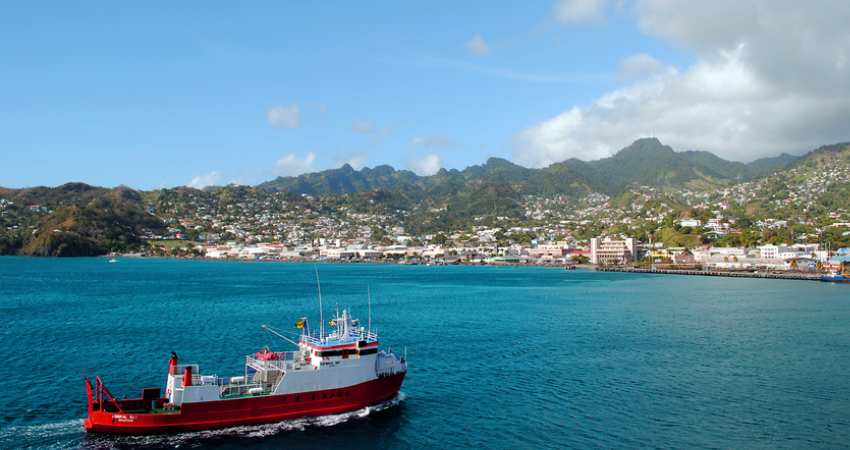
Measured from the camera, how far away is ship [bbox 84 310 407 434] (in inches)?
984

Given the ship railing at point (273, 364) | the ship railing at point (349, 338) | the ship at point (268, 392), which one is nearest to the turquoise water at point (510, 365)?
the ship at point (268, 392)

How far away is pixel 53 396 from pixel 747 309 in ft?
206

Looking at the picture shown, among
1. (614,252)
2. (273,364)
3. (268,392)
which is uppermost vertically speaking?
(614,252)

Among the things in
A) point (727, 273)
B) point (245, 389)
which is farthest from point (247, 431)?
point (727, 273)

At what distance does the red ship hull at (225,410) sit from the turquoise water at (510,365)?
0.53 metres

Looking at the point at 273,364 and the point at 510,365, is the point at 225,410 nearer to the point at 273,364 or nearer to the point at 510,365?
the point at 273,364

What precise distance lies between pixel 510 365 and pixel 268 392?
16409 mm

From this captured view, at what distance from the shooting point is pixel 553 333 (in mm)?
49969

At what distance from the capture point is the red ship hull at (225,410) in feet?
81.0

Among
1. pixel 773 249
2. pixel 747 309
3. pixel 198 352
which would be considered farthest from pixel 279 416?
pixel 773 249

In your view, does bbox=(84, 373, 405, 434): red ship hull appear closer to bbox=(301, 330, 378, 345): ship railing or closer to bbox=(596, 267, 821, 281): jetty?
bbox=(301, 330, 378, 345): ship railing

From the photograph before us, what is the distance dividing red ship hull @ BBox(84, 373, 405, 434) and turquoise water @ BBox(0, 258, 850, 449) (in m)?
0.53

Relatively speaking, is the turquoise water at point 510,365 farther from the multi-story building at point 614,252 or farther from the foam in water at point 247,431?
the multi-story building at point 614,252

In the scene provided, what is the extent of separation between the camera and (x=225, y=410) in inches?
1024
